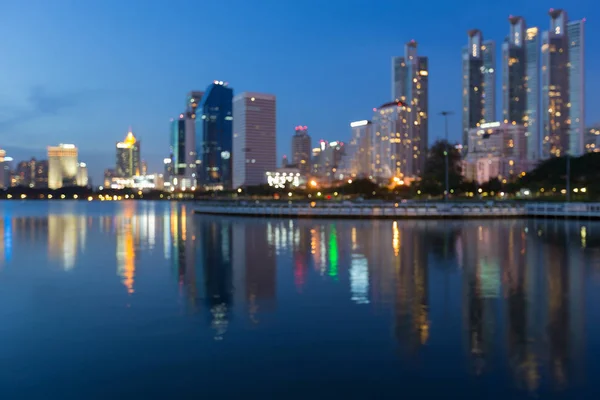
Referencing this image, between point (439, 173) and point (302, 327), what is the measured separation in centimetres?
8384

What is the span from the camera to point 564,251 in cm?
1934

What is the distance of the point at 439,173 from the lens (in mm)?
89250

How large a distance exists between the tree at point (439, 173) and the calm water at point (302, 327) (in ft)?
233

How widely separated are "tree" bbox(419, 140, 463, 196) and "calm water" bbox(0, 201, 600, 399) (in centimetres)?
7096

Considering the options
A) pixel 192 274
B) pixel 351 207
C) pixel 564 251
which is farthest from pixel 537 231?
pixel 192 274

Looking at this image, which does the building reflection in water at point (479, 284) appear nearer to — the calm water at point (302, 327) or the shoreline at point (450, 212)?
the calm water at point (302, 327)

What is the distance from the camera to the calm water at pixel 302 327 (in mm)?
6465

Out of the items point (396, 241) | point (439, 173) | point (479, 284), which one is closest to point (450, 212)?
point (396, 241)

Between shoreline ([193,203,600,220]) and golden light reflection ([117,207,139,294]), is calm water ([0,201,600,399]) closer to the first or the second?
golden light reflection ([117,207,139,294])

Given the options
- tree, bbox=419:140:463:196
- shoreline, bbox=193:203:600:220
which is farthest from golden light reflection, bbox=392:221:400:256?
tree, bbox=419:140:463:196

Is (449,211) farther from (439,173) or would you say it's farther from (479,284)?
(439,173)

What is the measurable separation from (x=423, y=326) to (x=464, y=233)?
19772 mm

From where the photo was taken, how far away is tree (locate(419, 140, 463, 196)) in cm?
8744

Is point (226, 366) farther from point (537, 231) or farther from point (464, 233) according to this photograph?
point (537, 231)
